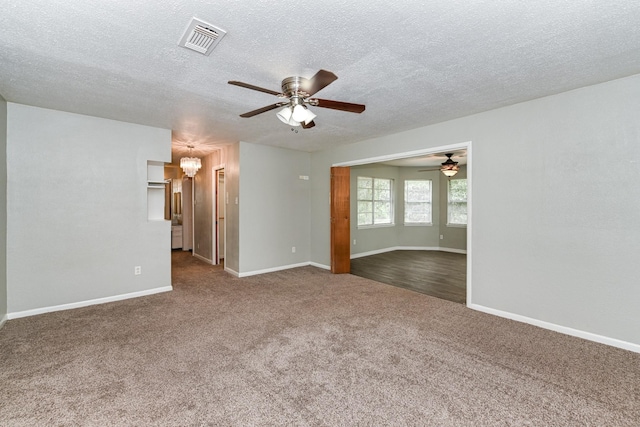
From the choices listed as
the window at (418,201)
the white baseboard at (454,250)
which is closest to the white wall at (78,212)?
the window at (418,201)

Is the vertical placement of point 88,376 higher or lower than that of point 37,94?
lower

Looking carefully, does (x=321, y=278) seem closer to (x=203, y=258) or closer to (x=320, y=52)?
(x=203, y=258)

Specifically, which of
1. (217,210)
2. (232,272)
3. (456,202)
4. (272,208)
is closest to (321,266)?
(272,208)

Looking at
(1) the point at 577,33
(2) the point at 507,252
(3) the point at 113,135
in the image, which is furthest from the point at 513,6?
(3) the point at 113,135

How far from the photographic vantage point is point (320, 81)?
2.17 metres

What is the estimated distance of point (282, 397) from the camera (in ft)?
6.59

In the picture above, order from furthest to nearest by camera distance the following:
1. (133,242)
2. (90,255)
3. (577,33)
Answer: (133,242), (90,255), (577,33)

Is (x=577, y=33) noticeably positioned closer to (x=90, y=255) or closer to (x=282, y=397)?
(x=282, y=397)

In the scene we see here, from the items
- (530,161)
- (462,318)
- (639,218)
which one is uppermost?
(530,161)

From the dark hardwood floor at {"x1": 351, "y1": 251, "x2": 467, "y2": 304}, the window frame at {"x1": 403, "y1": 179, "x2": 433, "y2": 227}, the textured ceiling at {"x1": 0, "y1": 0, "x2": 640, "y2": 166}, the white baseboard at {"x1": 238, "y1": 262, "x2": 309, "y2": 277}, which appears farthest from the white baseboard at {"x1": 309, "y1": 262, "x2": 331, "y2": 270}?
the window frame at {"x1": 403, "y1": 179, "x2": 433, "y2": 227}

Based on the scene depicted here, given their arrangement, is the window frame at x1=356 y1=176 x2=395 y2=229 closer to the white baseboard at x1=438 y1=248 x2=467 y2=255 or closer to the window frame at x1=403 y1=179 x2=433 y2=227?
the window frame at x1=403 y1=179 x2=433 y2=227

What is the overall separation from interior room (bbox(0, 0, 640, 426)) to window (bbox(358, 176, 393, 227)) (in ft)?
9.78

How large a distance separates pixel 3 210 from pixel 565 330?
6.25 m

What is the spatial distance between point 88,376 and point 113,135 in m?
3.15
